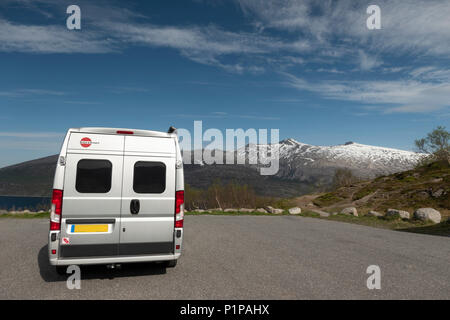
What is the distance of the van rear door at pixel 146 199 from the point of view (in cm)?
589

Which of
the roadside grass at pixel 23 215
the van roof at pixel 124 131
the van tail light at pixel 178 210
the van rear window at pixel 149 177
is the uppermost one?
the van roof at pixel 124 131

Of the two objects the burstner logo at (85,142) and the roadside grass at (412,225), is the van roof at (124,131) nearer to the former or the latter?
the burstner logo at (85,142)

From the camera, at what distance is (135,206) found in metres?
5.94

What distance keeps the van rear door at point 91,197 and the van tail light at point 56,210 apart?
6cm

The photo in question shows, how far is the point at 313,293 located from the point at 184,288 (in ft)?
7.17

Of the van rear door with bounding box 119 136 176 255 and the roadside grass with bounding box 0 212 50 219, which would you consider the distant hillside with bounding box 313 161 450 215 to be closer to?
the roadside grass with bounding box 0 212 50 219

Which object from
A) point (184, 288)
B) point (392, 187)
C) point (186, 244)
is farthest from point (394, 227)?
point (392, 187)

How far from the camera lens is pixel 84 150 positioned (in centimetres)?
584

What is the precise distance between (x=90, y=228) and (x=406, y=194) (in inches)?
1714

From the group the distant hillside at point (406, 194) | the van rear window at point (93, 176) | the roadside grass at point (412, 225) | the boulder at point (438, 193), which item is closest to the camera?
the van rear window at point (93, 176)

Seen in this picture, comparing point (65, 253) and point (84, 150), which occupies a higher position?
point (84, 150)

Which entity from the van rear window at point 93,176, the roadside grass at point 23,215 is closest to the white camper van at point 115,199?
the van rear window at point 93,176
